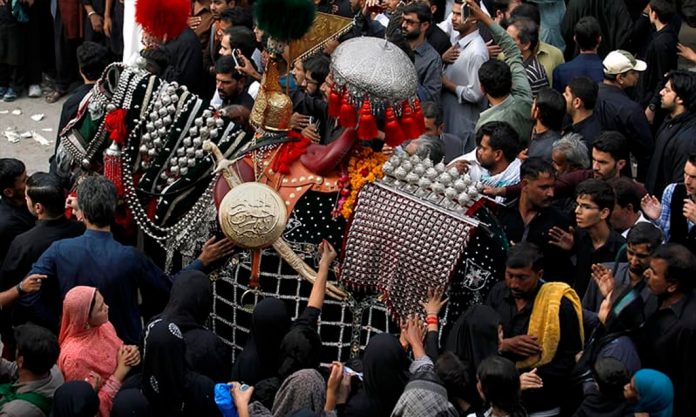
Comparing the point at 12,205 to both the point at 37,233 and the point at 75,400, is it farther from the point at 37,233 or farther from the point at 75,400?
the point at 75,400

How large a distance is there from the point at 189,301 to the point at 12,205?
2.01m

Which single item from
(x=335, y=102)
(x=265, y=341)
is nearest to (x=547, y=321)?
(x=265, y=341)

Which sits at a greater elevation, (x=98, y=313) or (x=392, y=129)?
(x=392, y=129)

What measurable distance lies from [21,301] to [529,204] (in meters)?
2.90

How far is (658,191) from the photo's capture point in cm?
1012

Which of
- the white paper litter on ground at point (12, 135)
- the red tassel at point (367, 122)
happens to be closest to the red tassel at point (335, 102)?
the red tassel at point (367, 122)

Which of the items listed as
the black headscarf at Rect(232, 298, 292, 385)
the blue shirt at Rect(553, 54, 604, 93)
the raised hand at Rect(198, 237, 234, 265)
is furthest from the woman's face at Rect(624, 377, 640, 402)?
the blue shirt at Rect(553, 54, 604, 93)

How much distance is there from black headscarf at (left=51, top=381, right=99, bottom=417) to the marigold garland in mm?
1839

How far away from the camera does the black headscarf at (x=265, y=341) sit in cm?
730

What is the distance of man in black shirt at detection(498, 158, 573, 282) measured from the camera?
8.57 m

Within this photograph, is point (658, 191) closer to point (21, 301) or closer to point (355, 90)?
point (355, 90)

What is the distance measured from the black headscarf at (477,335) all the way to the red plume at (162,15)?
322cm

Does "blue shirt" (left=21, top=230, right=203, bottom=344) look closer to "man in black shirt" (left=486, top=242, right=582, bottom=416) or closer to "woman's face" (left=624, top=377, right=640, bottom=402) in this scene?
"man in black shirt" (left=486, top=242, right=582, bottom=416)

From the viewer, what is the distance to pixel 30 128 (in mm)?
13461
